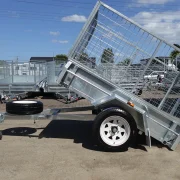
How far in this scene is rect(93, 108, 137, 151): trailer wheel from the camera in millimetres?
5719

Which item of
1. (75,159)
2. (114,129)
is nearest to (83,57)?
(114,129)

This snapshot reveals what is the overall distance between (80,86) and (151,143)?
6.55 ft

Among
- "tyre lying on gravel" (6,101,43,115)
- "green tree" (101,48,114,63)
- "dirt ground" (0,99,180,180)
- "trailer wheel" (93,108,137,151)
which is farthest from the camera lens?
"tyre lying on gravel" (6,101,43,115)

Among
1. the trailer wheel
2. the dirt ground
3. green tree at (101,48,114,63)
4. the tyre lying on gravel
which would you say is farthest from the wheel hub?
the tyre lying on gravel

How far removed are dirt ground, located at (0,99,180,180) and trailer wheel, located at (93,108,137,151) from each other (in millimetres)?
180

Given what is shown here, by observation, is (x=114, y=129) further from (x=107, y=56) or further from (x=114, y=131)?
(x=107, y=56)

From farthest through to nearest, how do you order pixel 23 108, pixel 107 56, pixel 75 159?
1. pixel 23 108
2. pixel 107 56
3. pixel 75 159

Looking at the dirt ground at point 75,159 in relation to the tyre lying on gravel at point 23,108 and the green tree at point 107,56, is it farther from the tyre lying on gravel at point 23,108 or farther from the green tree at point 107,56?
the green tree at point 107,56

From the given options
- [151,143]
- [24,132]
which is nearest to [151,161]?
[151,143]

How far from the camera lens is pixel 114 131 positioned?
19.1 feet

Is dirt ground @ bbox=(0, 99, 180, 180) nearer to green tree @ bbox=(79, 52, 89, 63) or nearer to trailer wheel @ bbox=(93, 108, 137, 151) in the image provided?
trailer wheel @ bbox=(93, 108, 137, 151)

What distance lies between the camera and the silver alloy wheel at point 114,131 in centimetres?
578

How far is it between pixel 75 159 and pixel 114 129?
99 cm

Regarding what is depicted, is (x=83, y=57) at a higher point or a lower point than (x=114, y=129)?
higher
